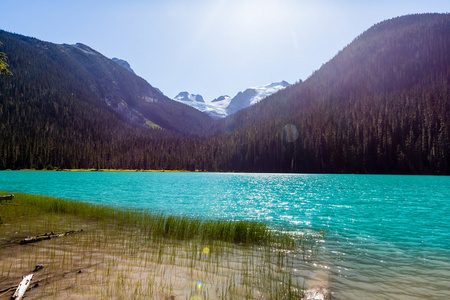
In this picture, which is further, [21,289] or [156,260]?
[156,260]

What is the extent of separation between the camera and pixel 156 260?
10.3m

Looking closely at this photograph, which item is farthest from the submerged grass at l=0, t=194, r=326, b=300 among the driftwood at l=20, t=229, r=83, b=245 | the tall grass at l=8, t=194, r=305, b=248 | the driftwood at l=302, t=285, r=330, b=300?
the driftwood at l=20, t=229, r=83, b=245

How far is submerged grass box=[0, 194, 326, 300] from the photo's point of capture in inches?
294

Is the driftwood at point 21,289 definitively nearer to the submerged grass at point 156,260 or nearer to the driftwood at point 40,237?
the submerged grass at point 156,260

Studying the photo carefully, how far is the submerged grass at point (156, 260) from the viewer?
7465 mm

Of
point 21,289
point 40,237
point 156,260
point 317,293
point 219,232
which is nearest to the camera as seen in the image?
point 21,289

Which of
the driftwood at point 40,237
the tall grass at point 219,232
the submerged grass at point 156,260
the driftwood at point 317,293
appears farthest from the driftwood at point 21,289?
the tall grass at point 219,232

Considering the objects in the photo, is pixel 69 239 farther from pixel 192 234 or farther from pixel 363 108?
pixel 363 108

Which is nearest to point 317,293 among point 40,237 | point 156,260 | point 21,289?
point 156,260

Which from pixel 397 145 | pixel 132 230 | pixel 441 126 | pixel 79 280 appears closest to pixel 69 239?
pixel 132 230

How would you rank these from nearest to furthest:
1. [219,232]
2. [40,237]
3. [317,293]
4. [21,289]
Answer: [21,289] < [317,293] < [40,237] < [219,232]

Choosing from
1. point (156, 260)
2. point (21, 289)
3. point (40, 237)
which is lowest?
point (156, 260)

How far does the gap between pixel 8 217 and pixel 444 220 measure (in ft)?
113

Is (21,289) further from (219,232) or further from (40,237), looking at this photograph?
(219,232)
